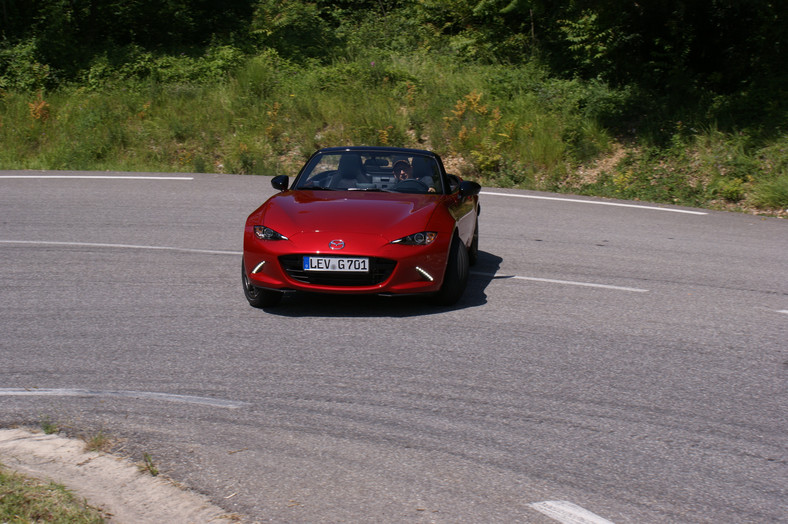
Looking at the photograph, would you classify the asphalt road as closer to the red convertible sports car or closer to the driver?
the red convertible sports car

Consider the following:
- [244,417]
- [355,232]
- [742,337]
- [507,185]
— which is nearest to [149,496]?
[244,417]

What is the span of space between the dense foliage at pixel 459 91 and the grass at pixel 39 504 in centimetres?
1295

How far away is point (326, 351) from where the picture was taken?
6207 millimetres

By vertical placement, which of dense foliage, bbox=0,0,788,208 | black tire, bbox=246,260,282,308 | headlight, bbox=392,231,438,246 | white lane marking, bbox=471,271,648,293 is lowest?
white lane marking, bbox=471,271,648,293

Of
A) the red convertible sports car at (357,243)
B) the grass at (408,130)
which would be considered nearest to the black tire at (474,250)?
the red convertible sports car at (357,243)

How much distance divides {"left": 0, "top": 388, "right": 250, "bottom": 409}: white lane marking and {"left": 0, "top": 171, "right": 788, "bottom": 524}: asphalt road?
20 millimetres

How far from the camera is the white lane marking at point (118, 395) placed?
202 inches

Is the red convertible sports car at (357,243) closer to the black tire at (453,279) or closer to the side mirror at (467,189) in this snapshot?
the black tire at (453,279)

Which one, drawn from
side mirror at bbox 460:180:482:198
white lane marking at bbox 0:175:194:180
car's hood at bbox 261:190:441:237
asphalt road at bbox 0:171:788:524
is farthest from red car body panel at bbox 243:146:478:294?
white lane marking at bbox 0:175:194:180

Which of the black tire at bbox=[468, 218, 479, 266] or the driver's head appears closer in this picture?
the driver's head

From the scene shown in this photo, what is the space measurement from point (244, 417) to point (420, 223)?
2938 mm

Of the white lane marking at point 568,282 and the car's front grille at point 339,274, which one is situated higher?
the car's front grille at point 339,274

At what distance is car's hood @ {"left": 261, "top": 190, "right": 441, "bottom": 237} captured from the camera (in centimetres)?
722

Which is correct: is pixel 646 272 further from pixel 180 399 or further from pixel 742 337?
pixel 180 399
